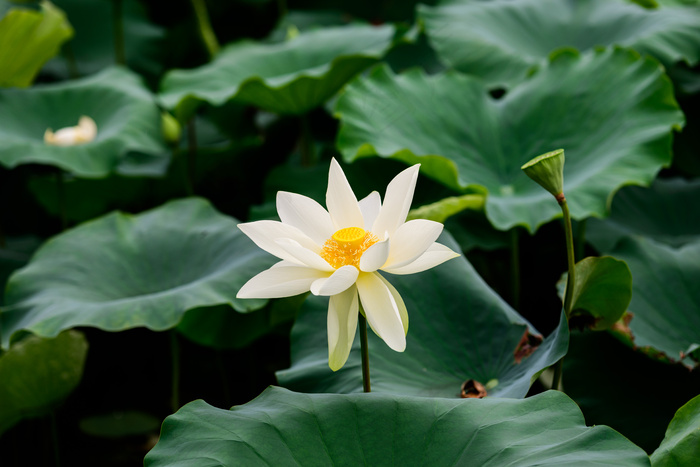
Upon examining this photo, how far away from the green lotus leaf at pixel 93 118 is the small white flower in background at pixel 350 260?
1.06 metres

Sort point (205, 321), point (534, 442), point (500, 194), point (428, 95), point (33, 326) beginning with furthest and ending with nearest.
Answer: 1. point (428, 95)
2. point (500, 194)
3. point (205, 321)
4. point (33, 326)
5. point (534, 442)

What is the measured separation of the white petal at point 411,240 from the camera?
68 centimetres

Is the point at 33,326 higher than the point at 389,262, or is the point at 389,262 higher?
the point at 389,262

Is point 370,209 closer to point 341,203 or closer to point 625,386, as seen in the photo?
point 341,203

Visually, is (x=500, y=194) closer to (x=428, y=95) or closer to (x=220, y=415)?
(x=428, y=95)

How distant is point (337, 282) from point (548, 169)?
274 millimetres

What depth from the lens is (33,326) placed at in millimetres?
1098

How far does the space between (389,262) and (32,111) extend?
1.57 m

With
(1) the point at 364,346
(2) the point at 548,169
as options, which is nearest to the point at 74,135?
(1) the point at 364,346

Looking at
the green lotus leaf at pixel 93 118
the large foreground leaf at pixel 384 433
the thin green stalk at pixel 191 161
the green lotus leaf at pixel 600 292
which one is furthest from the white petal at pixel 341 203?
the thin green stalk at pixel 191 161

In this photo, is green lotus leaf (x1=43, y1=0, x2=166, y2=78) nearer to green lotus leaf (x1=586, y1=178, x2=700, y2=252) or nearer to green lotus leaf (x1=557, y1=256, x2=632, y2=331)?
green lotus leaf (x1=586, y1=178, x2=700, y2=252)

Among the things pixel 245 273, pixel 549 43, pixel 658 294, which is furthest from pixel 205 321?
pixel 549 43

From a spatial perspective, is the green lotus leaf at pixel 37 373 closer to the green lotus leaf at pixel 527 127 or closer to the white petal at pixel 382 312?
the green lotus leaf at pixel 527 127

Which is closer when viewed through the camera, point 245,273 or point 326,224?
point 326,224
